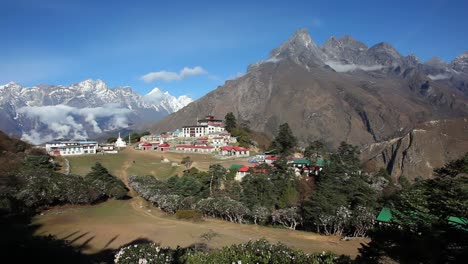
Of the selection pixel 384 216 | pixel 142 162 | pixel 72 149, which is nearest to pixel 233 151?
pixel 142 162

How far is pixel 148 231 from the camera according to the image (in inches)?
1481

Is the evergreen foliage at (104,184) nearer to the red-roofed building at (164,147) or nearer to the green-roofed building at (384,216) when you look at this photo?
the red-roofed building at (164,147)

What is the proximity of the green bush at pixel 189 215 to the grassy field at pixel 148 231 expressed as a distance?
984 mm

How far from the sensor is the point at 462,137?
Result: 624ft

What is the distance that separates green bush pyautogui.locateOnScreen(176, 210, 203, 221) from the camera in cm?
4705

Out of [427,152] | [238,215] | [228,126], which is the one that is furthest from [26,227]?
[427,152]

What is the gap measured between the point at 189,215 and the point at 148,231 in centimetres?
1015

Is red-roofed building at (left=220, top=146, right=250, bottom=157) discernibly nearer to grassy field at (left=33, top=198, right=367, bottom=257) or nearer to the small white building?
grassy field at (left=33, top=198, right=367, bottom=257)

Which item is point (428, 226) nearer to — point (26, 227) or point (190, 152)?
point (26, 227)

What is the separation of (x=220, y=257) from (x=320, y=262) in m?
5.19

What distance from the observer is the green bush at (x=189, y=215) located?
47053 mm

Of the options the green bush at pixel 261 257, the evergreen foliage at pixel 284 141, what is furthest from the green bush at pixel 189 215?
the evergreen foliage at pixel 284 141

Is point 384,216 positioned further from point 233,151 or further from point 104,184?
point 233,151

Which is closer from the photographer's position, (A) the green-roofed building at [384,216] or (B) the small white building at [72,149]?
(A) the green-roofed building at [384,216]
